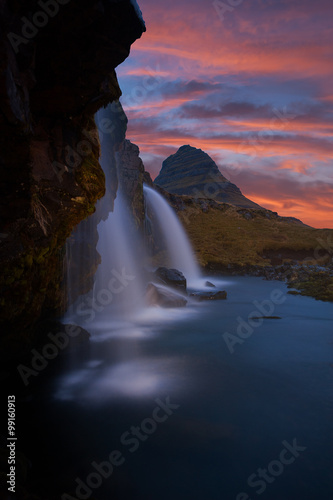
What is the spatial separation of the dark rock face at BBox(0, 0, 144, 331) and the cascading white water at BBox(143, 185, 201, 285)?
133ft

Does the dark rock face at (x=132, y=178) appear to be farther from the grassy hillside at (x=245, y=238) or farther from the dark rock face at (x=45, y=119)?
the dark rock face at (x=45, y=119)

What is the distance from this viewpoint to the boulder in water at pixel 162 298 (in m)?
26.5

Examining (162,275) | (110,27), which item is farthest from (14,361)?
(162,275)

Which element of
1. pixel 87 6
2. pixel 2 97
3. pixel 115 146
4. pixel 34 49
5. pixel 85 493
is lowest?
pixel 85 493

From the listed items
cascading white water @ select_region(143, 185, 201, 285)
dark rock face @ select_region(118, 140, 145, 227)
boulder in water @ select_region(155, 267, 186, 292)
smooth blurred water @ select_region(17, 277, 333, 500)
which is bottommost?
smooth blurred water @ select_region(17, 277, 333, 500)

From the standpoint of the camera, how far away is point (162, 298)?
1057 inches

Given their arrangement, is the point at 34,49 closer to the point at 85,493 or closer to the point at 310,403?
the point at 85,493

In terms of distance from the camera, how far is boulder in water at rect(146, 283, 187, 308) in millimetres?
26514

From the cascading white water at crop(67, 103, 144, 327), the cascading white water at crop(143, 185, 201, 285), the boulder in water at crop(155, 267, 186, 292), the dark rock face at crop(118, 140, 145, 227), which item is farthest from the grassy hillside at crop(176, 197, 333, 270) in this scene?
the boulder in water at crop(155, 267, 186, 292)

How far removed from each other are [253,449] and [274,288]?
112ft

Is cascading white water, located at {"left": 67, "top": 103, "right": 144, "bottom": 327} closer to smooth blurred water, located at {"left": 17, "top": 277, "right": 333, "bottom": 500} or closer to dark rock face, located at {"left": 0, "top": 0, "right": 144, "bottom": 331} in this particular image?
smooth blurred water, located at {"left": 17, "top": 277, "right": 333, "bottom": 500}

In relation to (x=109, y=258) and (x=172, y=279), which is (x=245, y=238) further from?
(x=109, y=258)

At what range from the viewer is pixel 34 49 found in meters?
7.37

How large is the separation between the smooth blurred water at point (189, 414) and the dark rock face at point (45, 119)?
13.2 feet
